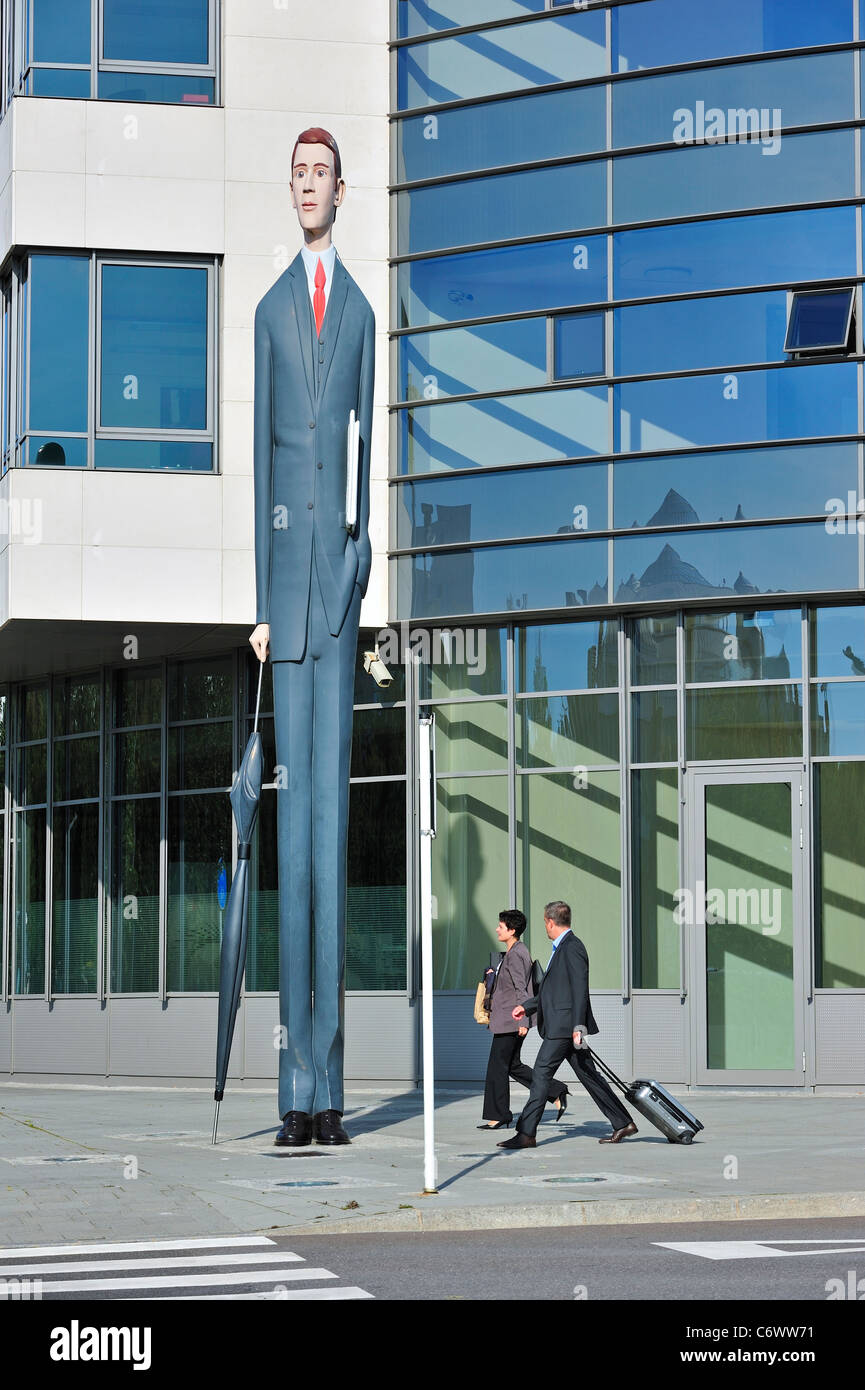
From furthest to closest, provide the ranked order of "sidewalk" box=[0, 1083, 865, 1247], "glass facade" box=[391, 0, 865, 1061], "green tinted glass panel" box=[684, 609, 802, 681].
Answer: "green tinted glass panel" box=[684, 609, 802, 681] → "glass facade" box=[391, 0, 865, 1061] → "sidewalk" box=[0, 1083, 865, 1247]

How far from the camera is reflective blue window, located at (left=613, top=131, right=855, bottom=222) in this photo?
19797 mm

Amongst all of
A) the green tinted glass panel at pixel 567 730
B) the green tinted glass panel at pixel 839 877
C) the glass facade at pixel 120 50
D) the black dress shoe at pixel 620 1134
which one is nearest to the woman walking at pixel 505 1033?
the black dress shoe at pixel 620 1134

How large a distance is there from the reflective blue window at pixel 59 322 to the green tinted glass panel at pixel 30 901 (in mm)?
6546

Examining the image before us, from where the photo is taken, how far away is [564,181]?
68.4 ft

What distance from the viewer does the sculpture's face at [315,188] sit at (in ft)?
52.6

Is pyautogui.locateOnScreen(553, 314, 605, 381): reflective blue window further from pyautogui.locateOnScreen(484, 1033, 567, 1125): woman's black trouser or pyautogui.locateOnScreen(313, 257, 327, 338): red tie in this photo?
pyautogui.locateOnScreen(484, 1033, 567, 1125): woman's black trouser

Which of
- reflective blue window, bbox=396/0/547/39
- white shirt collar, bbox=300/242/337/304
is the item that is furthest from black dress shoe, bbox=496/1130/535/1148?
reflective blue window, bbox=396/0/547/39

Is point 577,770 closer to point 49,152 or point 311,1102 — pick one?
point 311,1102

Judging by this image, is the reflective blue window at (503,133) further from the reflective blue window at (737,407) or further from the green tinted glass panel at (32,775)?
the green tinted glass panel at (32,775)

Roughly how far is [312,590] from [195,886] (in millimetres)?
8388

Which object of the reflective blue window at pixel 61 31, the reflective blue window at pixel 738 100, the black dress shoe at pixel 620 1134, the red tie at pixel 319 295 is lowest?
the black dress shoe at pixel 620 1134

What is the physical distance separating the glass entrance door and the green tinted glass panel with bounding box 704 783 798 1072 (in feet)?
0.03

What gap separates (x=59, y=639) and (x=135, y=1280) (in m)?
13.8
